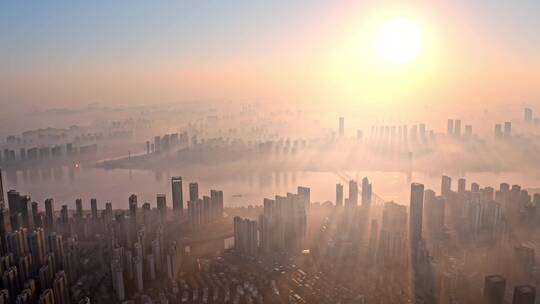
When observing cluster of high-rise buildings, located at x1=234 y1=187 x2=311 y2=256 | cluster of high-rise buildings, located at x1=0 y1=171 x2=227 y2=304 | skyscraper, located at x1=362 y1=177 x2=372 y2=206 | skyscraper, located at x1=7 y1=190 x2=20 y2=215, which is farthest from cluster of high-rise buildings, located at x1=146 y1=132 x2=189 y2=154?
cluster of high-rise buildings, located at x1=234 y1=187 x2=311 y2=256

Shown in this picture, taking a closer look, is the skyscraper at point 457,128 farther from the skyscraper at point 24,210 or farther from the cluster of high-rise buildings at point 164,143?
the skyscraper at point 24,210

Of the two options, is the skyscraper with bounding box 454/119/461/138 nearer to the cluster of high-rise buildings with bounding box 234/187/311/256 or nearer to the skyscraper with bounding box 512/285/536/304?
the cluster of high-rise buildings with bounding box 234/187/311/256

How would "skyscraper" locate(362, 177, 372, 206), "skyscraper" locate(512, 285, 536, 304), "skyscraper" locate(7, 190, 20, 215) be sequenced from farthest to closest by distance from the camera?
1. "skyscraper" locate(362, 177, 372, 206)
2. "skyscraper" locate(7, 190, 20, 215)
3. "skyscraper" locate(512, 285, 536, 304)

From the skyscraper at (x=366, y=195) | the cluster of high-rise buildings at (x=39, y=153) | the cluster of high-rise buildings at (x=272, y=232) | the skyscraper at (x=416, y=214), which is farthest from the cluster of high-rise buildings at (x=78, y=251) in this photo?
the cluster of high-rise buildings at (x=39, y=153)

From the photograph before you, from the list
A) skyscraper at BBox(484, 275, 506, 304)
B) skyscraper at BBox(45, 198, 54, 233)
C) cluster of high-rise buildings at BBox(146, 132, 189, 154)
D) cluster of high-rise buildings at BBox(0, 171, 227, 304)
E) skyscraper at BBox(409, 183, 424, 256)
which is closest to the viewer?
skyscraper at BBox(484, 275, 506, 304)

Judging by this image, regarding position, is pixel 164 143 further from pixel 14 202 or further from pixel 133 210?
pixel 133 210

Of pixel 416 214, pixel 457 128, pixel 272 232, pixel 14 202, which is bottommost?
pixel 272 232

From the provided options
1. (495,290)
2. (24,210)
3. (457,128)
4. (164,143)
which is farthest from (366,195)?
(457,128)

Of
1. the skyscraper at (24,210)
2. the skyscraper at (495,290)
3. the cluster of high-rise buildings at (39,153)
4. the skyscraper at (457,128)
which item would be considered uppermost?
the skyscraper at (457,128)

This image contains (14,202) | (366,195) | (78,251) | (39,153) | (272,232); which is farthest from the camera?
(39,153)

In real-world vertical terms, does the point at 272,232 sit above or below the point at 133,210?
below

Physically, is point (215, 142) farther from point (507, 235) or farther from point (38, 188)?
point (507, 235)
